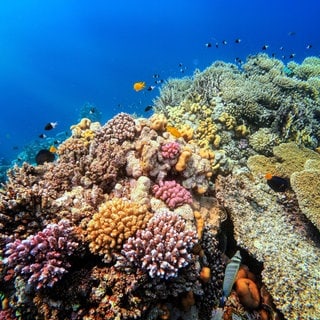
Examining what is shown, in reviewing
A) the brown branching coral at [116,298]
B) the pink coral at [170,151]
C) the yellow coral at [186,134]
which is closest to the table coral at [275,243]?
the yellow coral at [186,134]

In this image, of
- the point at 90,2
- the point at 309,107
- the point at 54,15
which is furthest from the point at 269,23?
the point at 309,107

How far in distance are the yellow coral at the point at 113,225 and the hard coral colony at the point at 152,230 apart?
1cm

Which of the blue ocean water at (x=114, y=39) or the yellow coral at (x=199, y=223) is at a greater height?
the blue ocean water at (x=114, y=39)

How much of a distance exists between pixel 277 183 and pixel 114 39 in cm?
15447

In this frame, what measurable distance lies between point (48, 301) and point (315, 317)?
392cm

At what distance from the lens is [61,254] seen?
3305 millimetres

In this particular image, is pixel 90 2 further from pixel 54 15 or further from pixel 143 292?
pixel 143 292

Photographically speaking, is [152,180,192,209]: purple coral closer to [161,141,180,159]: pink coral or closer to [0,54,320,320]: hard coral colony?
[0,54,320,320]: hard coral colony

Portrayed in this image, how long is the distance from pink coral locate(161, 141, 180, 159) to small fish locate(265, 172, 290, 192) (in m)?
2.92

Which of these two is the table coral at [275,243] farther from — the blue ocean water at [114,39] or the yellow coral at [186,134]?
the blue ocean water at [114,39]

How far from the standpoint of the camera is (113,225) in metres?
3.46

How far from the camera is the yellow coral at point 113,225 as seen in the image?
A: 342cm

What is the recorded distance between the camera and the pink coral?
4605 millimetres

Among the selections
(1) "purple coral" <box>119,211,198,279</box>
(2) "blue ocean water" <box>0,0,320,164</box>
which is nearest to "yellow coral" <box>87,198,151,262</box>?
(1) "purple coral" <box>119,211,198,279</box>
